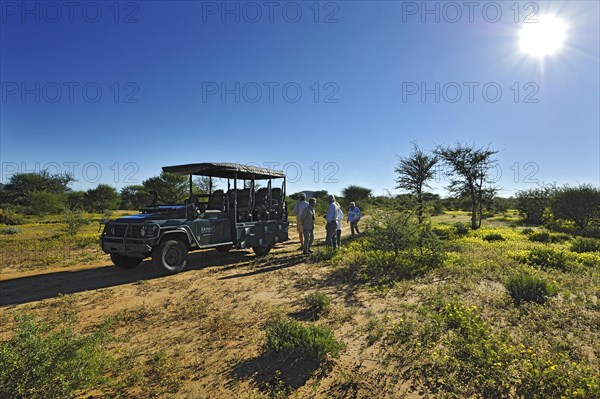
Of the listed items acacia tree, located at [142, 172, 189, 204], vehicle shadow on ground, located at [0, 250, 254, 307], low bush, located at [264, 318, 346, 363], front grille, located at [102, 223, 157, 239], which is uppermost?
acacia tree, located at [142, 172, 189, 204]

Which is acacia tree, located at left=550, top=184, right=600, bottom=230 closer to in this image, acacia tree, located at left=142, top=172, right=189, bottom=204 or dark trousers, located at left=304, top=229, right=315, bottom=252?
dark trousers, located at left=304, top=229, right=315, bottom=252

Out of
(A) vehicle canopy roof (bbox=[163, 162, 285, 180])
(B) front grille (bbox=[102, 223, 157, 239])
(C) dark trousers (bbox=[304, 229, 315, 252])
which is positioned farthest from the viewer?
(C) dark trousers (bbox=[304, 229, 315, 252])

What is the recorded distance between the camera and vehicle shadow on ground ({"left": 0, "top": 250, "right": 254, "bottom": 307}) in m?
6.44

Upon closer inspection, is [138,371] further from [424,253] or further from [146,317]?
[424,253]

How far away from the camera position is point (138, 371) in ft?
11.1

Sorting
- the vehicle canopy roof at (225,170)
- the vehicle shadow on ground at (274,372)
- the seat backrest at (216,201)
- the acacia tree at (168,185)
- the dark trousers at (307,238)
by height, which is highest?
the acacia tree at (168,185)

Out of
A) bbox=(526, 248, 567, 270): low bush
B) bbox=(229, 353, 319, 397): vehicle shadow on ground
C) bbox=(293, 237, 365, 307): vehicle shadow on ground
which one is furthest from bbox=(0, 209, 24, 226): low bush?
bbox=(526, 248, 567, 270): low bush

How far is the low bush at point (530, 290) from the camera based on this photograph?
534 cm

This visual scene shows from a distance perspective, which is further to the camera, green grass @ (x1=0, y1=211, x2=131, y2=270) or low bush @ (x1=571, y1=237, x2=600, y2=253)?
low bush @ (x1=571, y1=237, x2=600, y2=253)

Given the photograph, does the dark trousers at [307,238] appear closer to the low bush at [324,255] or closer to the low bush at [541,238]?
the low bush at [324,255]

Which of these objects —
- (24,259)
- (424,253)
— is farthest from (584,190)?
(24,259)

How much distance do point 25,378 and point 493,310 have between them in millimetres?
6129

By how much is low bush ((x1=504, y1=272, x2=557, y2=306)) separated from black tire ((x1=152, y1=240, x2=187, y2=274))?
7.63m

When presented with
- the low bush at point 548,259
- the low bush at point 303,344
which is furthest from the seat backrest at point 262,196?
the low bush at point 548,259
